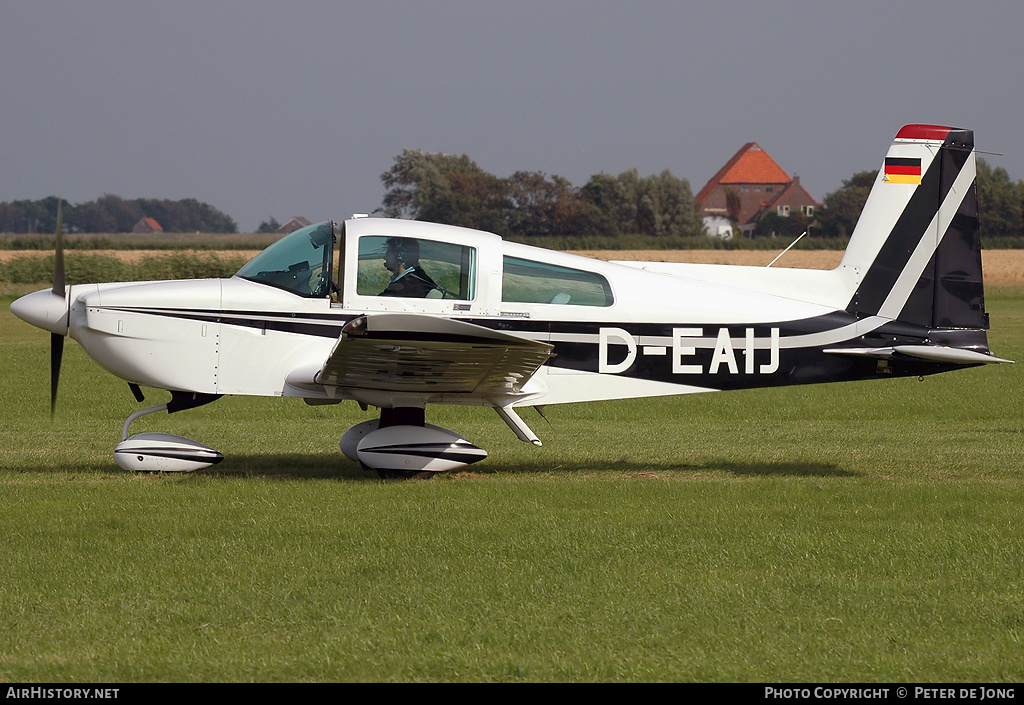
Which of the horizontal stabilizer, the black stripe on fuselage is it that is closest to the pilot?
the black stripe on fuselage

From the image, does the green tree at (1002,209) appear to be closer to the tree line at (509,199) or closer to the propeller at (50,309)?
the tree line at (509,199)

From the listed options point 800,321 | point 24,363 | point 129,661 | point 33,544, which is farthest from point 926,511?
point 24,363

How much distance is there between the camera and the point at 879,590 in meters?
5.58

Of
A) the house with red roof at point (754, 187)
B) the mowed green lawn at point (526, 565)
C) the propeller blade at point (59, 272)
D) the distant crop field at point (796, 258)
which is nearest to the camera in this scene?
the mowed green lawn at point (526, 565)

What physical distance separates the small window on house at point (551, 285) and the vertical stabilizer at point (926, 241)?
235 centimetres

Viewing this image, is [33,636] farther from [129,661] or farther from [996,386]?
[996,386]

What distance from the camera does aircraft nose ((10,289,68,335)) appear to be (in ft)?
28.6

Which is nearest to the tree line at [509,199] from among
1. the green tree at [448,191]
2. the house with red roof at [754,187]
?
the green tree at [448,191]

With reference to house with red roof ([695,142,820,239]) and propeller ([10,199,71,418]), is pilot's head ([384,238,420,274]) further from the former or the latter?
house with red roof ([695,142,820,239])

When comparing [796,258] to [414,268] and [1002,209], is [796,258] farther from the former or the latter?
[414,268]

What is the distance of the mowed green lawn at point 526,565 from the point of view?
14.9 ft

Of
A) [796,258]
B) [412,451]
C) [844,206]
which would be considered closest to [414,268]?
[412,451]

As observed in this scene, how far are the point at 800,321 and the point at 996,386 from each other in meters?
10.1

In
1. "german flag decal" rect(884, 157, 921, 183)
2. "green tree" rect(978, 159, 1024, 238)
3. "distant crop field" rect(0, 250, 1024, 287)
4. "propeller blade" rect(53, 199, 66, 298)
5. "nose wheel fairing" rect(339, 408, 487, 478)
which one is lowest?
"nose wheel fairing" rect(339, 408, 487, 478)
